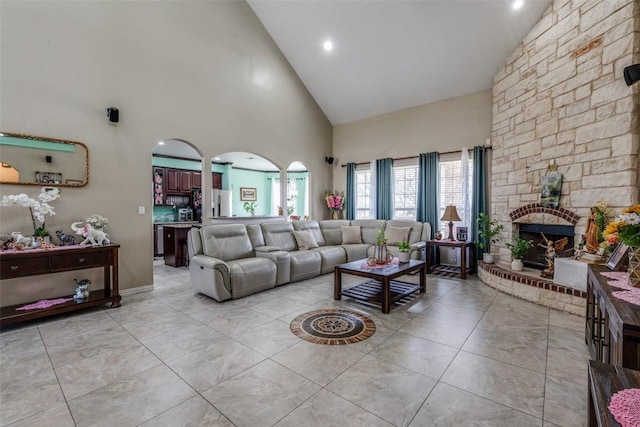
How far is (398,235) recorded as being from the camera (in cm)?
579

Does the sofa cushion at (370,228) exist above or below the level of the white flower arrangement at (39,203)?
below

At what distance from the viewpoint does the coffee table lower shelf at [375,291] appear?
3.66 meters

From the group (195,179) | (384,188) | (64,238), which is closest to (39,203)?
(64,238)

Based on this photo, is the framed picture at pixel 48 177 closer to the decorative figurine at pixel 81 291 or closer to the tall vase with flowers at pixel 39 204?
the tall vase with flowers at pixel 39 204

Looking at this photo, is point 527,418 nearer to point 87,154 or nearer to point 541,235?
point 541,235

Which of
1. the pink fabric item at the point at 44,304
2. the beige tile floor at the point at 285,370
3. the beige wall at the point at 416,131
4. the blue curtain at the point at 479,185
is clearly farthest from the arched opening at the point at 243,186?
the beige tile floor at the point at 285,370

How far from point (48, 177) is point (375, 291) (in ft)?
14.2

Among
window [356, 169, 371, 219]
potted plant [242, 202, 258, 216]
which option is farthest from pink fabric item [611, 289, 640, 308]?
potted plant [242, 202, 258, 216]

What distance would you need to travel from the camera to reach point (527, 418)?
1.71 meters

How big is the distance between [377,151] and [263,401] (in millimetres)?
5847

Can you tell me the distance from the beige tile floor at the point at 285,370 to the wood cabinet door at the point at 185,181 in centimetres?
524

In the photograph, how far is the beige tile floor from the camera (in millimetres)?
1753

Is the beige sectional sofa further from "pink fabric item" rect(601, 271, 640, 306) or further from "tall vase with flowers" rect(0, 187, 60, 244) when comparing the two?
"pink fabric item" rect(601, 271, 640, 306)

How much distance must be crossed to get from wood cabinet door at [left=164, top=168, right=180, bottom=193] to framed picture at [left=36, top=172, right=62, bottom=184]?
Answer: 4383 mm
